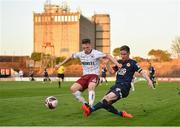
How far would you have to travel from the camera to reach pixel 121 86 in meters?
14.4

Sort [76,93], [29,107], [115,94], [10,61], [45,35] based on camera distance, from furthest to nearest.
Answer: [45,35] → [10,61] → [29,107] → [76,93] → [115,94]

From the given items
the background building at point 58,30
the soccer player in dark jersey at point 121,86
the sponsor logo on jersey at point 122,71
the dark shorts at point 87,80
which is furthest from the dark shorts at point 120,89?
the background building at point 58,30

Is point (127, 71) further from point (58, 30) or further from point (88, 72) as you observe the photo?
point (58, 30)

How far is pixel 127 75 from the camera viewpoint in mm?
14586

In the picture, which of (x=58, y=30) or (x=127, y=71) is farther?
(x=58, y=30)

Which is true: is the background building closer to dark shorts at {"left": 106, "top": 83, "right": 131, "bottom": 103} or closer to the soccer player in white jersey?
the soccer player in white jersey

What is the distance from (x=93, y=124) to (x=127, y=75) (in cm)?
247

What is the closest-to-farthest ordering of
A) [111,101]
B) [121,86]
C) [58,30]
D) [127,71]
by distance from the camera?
[111,101], [121,86], [127,71], [58,30]

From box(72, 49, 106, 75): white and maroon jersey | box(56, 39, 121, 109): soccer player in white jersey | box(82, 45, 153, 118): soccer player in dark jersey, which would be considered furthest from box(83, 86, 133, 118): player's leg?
box(72, 49, 106, 75): white and maroon jersey

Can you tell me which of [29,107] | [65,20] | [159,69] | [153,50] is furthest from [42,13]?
[29,107]

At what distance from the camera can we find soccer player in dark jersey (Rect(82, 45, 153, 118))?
14.3 metres

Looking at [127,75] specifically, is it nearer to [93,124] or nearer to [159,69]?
[93,124]

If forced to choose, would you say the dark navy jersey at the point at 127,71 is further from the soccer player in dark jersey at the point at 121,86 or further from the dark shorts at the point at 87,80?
the dark shorts at the point at 87,80

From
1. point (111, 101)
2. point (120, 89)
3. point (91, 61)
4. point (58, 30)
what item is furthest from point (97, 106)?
point (58, 30)
